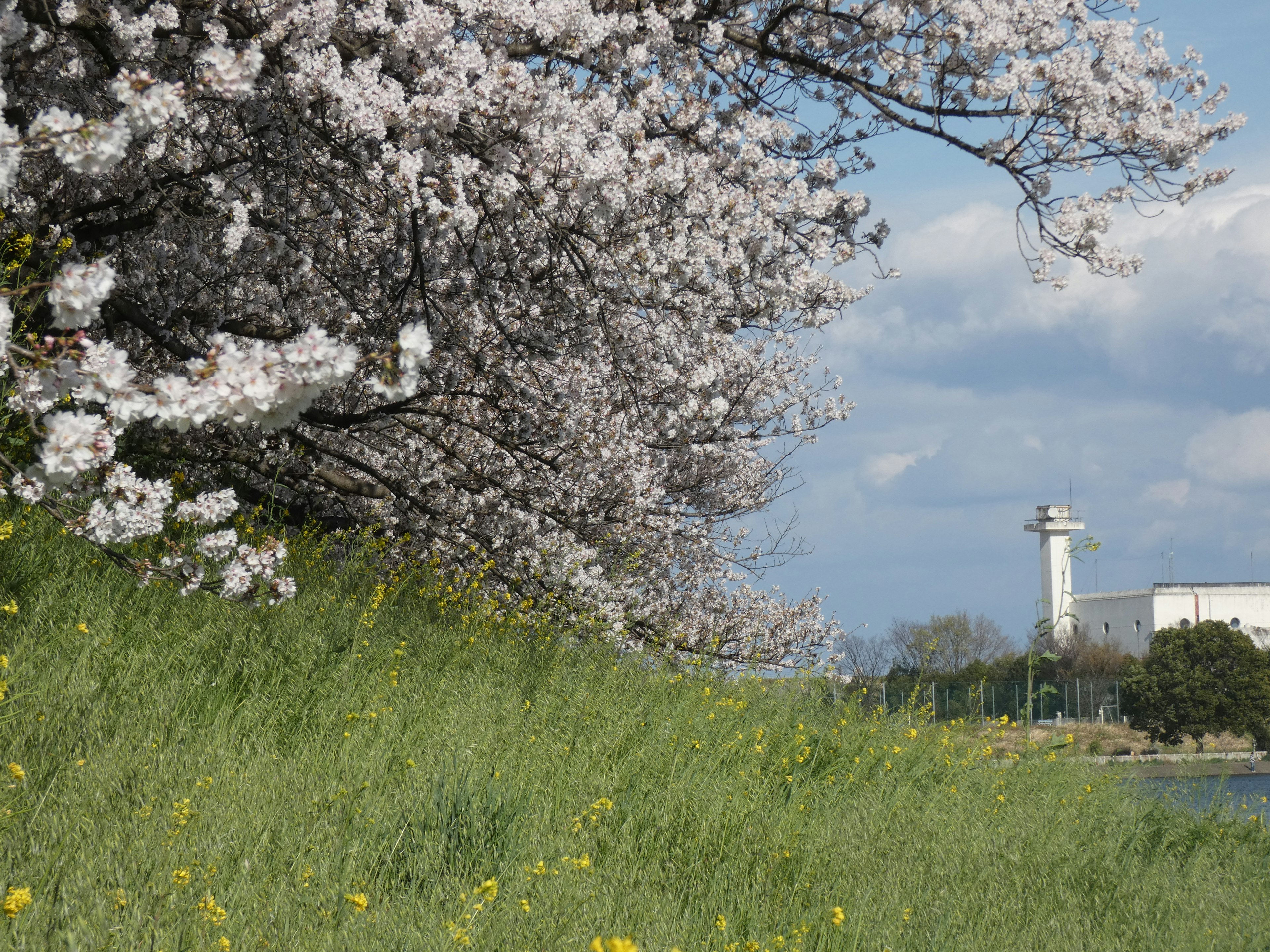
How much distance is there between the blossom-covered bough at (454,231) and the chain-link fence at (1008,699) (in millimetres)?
2675

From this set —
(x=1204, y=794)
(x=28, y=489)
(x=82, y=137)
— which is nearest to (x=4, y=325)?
(x=82, y=137)

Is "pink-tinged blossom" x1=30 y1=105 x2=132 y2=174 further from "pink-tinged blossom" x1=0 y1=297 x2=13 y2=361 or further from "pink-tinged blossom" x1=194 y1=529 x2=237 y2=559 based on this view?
"pink-tinged blossom" x1=194 y1=529 x2=237 y2=559

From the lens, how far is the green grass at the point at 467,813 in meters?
2.84

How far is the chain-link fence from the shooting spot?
850 cm

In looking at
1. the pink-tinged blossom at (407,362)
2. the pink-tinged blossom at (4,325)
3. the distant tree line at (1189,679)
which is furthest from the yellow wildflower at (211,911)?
the distant tree line at (1189,679)

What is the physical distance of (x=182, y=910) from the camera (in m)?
2.58

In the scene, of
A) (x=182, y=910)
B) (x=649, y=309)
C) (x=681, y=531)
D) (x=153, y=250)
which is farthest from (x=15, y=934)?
(x=681, y=531)

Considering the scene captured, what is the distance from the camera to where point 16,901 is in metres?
2.32

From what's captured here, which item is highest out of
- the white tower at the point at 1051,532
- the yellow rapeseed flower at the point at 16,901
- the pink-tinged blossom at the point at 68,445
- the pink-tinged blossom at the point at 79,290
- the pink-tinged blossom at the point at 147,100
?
the white tower at the point at 1051,532

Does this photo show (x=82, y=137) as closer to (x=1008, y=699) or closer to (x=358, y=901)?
(x=358, y=901)

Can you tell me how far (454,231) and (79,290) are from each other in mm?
3509

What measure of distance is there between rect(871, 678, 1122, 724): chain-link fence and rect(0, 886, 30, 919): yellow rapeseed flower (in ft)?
18.7

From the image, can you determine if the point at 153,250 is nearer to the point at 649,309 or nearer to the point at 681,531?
the point at 649,309

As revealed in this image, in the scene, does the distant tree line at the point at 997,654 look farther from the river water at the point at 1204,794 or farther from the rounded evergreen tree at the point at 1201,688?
the river water at the point at 1204,794
